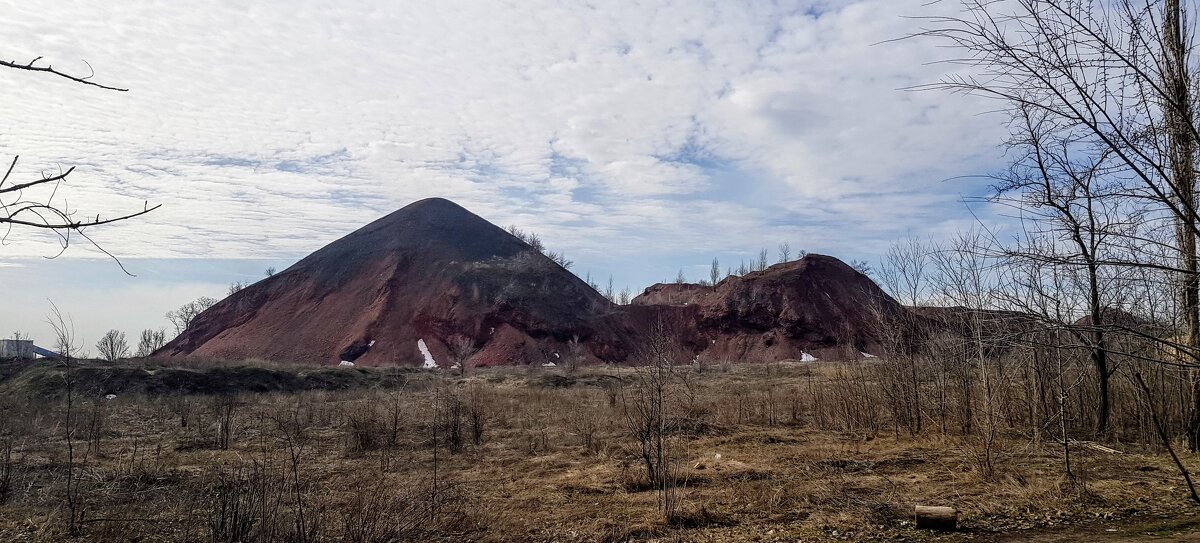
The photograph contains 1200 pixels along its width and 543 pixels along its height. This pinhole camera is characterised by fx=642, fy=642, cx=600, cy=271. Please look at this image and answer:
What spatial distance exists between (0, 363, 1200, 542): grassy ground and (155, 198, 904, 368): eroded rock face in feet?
123

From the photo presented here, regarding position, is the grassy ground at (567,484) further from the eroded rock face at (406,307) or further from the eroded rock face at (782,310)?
the eroded rock face at (782,310)

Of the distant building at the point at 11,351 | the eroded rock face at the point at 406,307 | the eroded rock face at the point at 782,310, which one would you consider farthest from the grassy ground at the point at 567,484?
the eroded rock face at the point at 782,310

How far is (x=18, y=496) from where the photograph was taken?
24.6 feet

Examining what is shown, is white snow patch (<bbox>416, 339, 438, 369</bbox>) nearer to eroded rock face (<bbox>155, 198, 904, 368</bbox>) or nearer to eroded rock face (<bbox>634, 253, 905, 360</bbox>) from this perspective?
eroded rock face (<bbox>155, 198, 904, 368</bbox>)

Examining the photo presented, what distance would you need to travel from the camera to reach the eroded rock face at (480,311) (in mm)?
52594

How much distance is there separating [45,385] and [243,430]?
16241mm

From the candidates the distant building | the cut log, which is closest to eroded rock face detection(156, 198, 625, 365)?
the distant building

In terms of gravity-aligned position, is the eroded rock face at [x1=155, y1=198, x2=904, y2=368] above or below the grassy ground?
above

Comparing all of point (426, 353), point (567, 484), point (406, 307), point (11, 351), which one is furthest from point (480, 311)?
point (567, 484)

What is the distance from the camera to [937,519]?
578 centimetres

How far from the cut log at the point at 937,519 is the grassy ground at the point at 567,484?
117mm

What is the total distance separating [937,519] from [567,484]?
415cm

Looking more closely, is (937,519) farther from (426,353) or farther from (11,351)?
(426,353)

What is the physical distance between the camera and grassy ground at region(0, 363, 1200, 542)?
5.78 m
